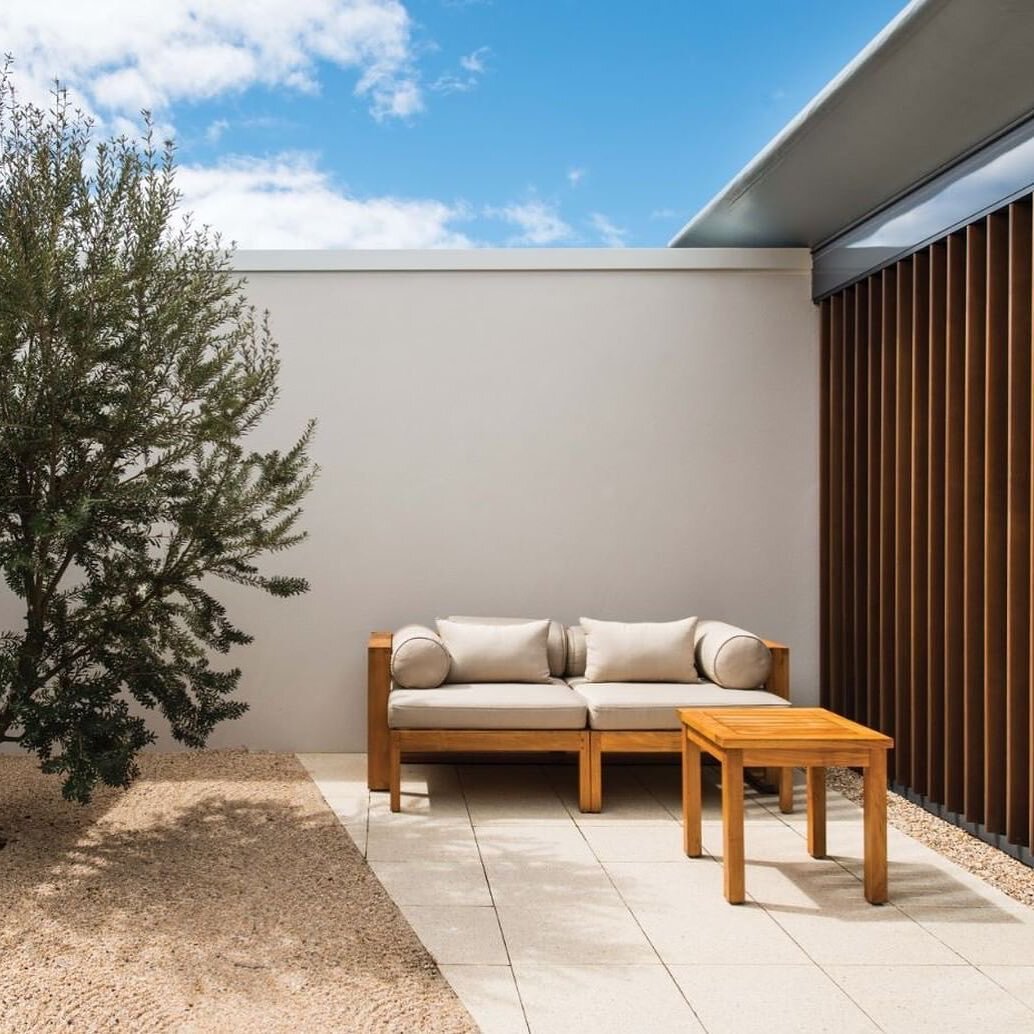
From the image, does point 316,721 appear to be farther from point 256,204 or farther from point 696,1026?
point 256,204

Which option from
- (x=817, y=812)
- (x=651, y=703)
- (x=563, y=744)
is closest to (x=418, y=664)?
(x=563, y=744)

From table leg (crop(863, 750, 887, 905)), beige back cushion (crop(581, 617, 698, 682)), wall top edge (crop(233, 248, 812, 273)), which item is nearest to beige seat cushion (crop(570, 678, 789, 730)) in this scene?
beige back cushion (crop(581, 617, 698, 682))

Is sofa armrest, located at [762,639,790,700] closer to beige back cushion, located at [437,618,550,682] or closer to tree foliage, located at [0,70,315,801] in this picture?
A: beige back cushion, located at [437,618,550,682]

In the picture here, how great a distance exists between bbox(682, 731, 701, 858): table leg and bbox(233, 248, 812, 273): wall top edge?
2.96 meters

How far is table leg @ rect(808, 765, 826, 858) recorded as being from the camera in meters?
3.94

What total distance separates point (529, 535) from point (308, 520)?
125 centimetres

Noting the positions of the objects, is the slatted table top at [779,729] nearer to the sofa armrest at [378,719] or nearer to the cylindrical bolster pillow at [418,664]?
the cylindrical bolster pillow at [418,664]

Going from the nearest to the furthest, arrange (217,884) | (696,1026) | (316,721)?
(696,1026)
(217,884)
(316,721)

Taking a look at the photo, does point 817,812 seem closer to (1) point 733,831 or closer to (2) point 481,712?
(1) point 733,831

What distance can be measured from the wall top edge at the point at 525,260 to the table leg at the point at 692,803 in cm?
296

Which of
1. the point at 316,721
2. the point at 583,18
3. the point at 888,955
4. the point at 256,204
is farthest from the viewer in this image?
the point at 256,204

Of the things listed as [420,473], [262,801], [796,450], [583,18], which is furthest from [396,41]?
[262,801]

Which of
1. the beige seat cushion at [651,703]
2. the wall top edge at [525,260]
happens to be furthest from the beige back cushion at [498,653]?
the wall top edge at [525,260]

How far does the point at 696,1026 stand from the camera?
2600mm
